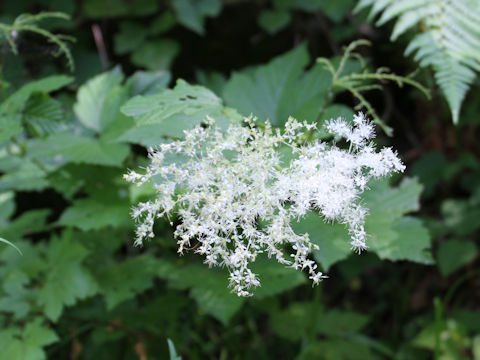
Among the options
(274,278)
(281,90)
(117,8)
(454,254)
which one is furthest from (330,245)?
(117,8)

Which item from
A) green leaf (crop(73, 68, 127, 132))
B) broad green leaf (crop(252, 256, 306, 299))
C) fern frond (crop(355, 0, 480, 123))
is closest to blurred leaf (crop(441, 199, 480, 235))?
fern frond (crop(355, 0, 480, 123))

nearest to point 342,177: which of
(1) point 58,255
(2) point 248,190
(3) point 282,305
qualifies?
(2) point 248,190

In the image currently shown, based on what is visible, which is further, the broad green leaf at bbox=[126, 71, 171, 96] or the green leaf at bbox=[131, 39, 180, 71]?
the green leaf at bbox=[131, 39, 180, 71]

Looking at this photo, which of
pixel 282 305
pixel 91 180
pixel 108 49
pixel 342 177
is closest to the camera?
pixel 342 177

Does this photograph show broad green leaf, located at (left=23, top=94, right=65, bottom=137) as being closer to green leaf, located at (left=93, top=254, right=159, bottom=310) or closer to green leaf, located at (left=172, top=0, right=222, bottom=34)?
green leaf, located at (left=93, top=254, right=159, bottom=310)

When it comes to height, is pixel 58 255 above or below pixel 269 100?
below

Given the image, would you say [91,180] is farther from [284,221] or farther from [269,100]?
[284,221]

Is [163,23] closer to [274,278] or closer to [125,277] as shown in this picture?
[125,277]

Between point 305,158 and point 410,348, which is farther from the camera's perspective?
point 410,348
